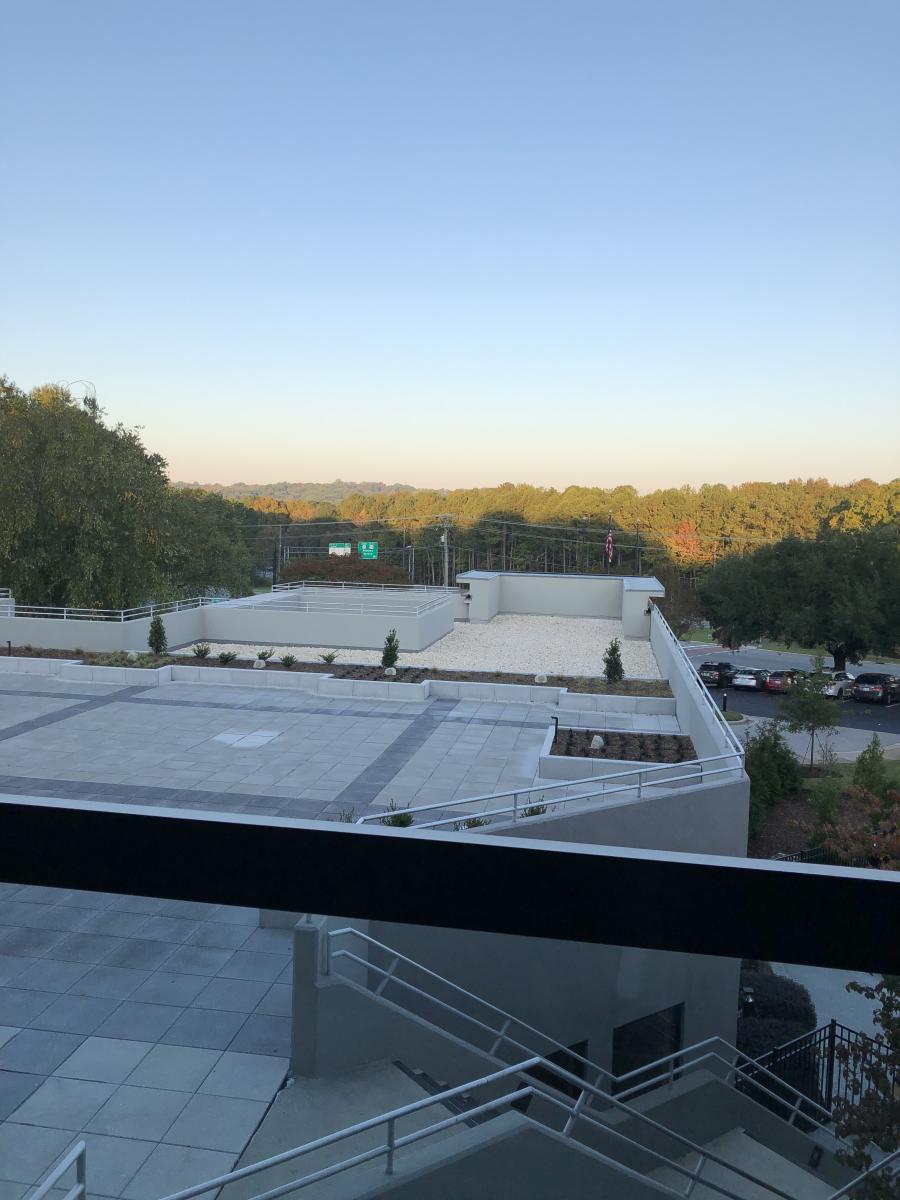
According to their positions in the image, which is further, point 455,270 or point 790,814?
point 455,270

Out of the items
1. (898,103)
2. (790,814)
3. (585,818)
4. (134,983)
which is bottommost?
(790,814)

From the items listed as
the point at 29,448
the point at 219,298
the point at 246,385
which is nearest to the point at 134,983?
the point at 219,298

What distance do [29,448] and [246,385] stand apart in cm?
1412

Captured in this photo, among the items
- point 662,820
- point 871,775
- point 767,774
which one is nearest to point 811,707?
point 767,774

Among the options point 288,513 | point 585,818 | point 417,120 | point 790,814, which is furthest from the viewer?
point 288,513

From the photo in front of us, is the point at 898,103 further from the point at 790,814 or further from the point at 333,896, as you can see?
the point at 790,814

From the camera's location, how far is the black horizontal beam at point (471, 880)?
2.29ft

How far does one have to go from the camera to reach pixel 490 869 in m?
0.73

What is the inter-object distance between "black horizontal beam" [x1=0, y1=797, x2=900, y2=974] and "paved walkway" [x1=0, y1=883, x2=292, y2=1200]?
1.81 ft

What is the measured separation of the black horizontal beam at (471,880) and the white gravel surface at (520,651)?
1434 centimetres

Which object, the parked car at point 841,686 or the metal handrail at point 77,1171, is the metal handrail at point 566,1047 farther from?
the parked car at point 841,686

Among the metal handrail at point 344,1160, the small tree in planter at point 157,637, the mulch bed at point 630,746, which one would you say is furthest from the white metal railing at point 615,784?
the small tree in planter at point 157,637

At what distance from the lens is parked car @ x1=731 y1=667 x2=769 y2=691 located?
2688cm

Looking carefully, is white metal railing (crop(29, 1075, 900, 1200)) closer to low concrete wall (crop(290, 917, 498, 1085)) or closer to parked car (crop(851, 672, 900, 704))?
low concrete wall (crop(290, 917, 498, 1085))
